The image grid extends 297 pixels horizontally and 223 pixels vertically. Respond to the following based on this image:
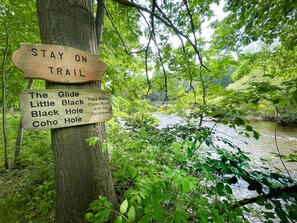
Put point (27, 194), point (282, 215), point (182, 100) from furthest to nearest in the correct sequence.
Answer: point (182, 100), point (27, 194), point (282, 215)

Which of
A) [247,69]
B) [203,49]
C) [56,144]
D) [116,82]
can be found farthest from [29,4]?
[247,69]

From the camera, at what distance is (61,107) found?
90cm

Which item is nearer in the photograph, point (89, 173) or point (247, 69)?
point (89, 173)

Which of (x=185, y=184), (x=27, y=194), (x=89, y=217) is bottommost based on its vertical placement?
(x=27, y=194)

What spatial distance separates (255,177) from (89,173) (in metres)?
1.30

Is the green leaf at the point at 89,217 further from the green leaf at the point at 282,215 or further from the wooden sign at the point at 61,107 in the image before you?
the green leaf at the point at 282,215

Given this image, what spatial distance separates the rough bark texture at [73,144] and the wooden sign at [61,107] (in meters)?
0.06

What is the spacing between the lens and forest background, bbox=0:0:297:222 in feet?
3.27

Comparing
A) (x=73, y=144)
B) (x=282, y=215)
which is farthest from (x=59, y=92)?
(x=282, y=215)

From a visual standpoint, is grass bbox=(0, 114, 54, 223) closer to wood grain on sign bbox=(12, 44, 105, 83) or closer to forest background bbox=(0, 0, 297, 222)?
forest background bbox=(0, 0, 297, 222)

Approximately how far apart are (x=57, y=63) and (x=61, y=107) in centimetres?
27

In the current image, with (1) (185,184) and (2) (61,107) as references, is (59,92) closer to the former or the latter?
(2) (61,107)

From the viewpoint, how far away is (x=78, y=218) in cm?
100

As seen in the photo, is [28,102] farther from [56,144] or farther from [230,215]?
[230,215]
